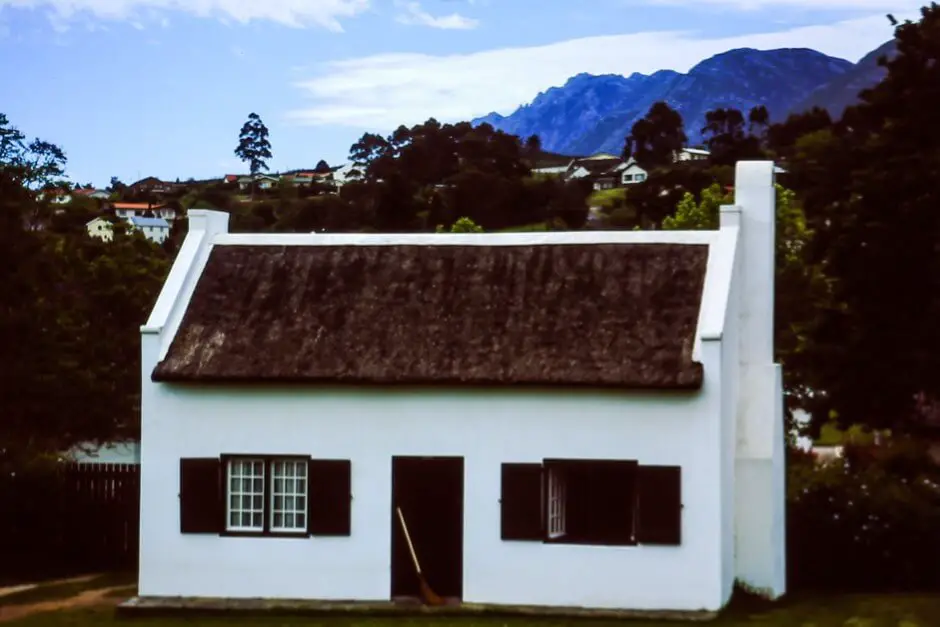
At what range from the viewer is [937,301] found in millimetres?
26422

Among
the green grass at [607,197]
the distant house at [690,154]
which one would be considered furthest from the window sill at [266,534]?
the distant house at [690,154]

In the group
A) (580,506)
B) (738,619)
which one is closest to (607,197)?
(580,506)

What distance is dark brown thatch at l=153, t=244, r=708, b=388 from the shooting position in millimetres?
18906

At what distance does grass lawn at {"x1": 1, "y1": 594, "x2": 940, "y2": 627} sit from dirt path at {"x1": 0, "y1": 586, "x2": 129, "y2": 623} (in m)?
0.41

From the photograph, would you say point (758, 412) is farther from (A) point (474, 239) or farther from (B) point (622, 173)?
(B) point (622, 173)

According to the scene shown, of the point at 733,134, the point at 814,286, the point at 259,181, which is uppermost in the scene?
the point at 259,181

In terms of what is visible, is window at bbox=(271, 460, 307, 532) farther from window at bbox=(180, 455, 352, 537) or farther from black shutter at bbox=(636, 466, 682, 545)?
black shutter at bbox=(636, 466, 682, 545)

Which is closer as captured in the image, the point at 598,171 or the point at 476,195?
the point at 476,195

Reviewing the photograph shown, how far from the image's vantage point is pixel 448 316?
786 inches

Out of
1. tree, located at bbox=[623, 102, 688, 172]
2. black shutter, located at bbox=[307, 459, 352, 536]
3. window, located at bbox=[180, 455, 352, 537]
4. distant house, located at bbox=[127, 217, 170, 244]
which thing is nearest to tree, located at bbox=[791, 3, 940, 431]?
black shutter, located at bbox=[307, 459, 352, 536]

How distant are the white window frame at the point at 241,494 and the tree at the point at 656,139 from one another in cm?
10723

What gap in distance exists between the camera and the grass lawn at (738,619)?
17688 millimetres

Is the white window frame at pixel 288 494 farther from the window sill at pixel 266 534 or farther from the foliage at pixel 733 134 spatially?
the foliage at pixel 733 134

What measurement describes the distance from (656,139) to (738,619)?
367 ft
